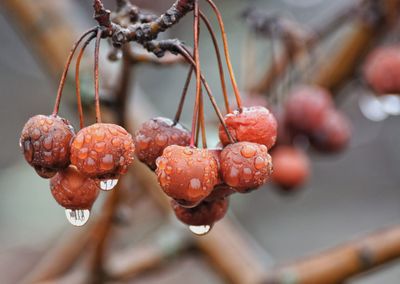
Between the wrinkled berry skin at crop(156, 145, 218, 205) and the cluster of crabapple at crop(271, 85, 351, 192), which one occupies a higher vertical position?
the cluster of crabapple at crop(271, 85, 351, 192)

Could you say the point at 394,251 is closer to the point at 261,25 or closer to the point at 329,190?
the point at 261,25

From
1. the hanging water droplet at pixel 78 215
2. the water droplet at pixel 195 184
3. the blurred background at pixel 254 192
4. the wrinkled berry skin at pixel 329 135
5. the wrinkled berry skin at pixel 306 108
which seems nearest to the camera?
the water droplet at pixel 195 184

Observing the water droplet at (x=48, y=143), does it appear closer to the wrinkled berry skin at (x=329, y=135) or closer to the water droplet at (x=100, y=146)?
the water droplet at (x=100, y=146)

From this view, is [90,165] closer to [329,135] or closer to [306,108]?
[306,108]

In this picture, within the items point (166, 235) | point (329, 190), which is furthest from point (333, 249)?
point (329, 190)

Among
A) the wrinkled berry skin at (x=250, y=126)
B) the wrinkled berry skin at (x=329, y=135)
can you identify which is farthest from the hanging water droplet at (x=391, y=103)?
the wrinkled berry skin at (x=250, y=126)

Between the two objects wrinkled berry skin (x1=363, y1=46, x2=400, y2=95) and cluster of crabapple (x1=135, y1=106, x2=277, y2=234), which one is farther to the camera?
wrinkled berry skin (x1=363, y1=46, x2=400, y2=95)

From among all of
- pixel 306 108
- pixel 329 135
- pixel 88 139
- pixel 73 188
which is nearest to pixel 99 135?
pixel 88 139

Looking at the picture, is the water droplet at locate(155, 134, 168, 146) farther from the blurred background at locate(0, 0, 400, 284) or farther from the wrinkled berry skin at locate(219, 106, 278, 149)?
the blurred background at locate(0, 0, 400, 284)

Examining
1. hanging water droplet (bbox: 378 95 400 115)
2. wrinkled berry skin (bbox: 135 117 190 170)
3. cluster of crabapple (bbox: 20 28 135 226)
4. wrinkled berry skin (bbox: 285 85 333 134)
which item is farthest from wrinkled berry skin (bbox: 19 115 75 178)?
hanging water droplet (bbox: 378 95 400 115)
